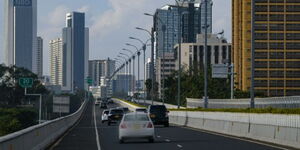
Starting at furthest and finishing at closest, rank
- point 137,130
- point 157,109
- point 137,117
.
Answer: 1. point 157,109
2. point 137,117
3. point 137,130

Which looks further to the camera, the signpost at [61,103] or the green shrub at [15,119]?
the green shrub at [15,119]

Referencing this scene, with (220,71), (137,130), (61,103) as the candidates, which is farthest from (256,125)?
(220,71)

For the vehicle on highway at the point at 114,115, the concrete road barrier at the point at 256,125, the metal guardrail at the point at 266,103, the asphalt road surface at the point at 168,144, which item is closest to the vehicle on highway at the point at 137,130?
the asphalt road surface at the point at 168,144

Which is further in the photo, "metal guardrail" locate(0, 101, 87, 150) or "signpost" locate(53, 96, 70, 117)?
"signpost" locate(53, 96, 70, 117)

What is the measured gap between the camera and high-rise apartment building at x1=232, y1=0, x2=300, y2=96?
609 ft

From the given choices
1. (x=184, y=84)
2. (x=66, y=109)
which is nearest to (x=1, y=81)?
(x=184, y=84)

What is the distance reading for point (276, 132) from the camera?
31406mm

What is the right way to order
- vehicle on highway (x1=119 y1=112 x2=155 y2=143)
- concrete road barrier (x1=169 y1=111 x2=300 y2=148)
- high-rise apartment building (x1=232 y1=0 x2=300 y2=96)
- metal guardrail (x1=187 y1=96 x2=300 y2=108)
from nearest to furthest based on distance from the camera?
concrete road barrier (x1=169 y1=111 x2=300 y2=148) < vehicle on highway (x1=119 y1=112 x2=155 y2=143) < metal guardrail (x1=187 y1=96 x2=300 y2=108) < high-rise apartment building (x1=232 y1=0 x2=300 y2=96)

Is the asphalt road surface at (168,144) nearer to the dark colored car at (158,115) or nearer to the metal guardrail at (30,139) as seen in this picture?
the metal guardrail at (30,139)

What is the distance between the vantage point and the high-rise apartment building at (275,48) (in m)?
186

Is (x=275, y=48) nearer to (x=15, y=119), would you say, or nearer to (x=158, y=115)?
(x=15, y=119)

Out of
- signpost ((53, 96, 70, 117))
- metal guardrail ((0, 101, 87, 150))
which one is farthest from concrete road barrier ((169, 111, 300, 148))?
signpost ((53, 96, 70, 117))

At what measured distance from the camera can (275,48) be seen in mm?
186000

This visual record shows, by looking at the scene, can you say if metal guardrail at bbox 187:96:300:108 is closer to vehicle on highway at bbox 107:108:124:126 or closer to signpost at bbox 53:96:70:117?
vehicle on highway at bbox 107:108:124:126
